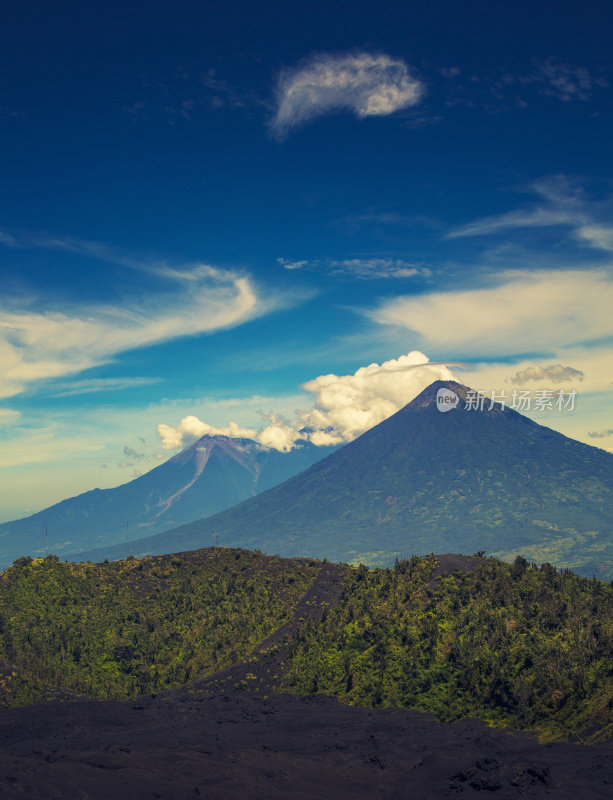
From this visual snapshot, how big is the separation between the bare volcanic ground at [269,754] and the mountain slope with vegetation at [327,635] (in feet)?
15.3

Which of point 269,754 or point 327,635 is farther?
point 327,635

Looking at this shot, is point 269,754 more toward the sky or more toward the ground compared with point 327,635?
more toward the sky

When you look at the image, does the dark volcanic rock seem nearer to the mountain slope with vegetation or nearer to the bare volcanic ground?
the bare volcanic ground

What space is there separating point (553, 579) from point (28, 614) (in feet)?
226

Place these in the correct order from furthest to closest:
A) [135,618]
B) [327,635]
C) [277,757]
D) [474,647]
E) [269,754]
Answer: [135,618] < [327,635] < [474,647] < [269,754] < [277,757]

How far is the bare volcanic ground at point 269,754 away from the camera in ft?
99.6

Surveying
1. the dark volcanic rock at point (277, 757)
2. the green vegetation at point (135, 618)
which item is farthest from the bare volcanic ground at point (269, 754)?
the green vegetation at point (135, 618)

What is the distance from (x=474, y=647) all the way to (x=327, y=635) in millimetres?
18747

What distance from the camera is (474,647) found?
5831cm

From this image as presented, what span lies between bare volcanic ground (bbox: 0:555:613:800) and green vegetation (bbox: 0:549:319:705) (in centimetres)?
815

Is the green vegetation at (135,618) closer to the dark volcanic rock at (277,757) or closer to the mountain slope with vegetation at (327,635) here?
the mountain slope with vegetation at (327,635)

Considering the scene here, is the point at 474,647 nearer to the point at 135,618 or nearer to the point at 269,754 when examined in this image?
the point at 269,754

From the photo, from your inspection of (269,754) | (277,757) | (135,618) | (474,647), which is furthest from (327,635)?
(277,757)

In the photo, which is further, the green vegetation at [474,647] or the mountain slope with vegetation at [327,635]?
the mountain slope with vegetation at [327,635]
